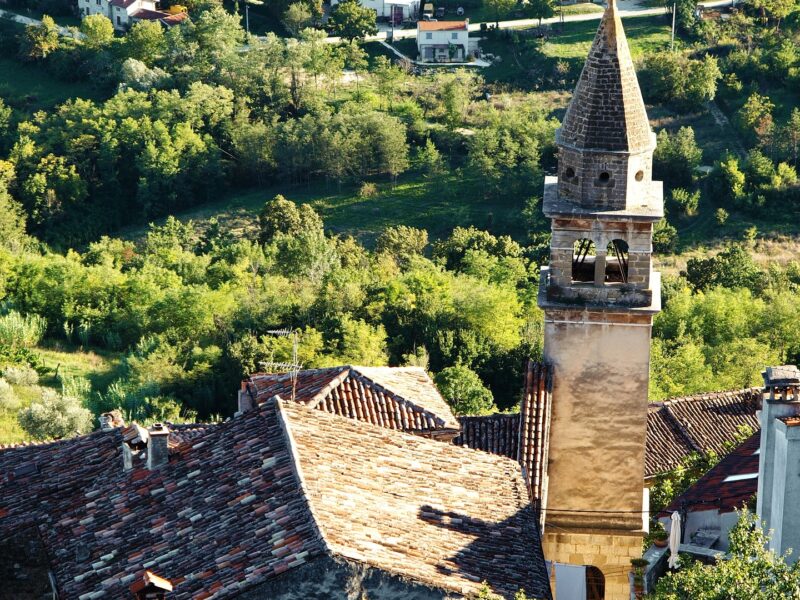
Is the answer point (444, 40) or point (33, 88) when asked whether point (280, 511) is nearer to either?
point (444, 40)

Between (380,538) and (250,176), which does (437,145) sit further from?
(380,538)

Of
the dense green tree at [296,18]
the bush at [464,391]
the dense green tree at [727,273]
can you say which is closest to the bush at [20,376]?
the bush at [464,391]

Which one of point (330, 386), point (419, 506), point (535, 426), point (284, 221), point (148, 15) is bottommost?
point (284, 221)

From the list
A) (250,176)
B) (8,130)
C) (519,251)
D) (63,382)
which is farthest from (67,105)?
(63,382)

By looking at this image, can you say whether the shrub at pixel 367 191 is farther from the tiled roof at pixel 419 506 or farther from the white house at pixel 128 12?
the tiled roof at pixel 419 506

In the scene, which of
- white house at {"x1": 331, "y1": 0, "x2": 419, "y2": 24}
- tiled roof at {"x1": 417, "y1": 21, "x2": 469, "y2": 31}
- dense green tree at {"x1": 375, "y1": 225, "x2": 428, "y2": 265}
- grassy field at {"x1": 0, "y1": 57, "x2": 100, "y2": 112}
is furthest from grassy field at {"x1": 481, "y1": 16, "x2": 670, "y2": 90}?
grassy field at {"x1": 0, "y1": 57, "x2": 100, "y2": 112}

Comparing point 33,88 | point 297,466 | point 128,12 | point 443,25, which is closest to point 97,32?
point 128,12
